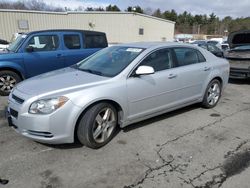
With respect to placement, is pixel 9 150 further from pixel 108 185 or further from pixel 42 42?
pixel 42 42

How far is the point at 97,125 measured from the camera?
3.55 m

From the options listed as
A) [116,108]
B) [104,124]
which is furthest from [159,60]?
[104,124]

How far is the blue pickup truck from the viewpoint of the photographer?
21.0ft

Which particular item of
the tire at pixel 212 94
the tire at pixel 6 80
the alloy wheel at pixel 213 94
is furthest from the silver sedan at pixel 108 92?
the tire at pixel 6 80

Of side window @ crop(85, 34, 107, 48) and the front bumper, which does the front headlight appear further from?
side window @ crop(85, 34, 107, 48)

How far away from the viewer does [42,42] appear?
6863 mm

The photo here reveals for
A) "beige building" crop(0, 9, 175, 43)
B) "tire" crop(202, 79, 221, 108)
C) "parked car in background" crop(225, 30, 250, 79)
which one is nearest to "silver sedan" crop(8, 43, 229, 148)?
Answer: "tire" crop(202, 79, 221, 108)

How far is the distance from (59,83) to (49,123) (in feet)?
2.21

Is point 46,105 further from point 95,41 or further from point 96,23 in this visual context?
point 96,23

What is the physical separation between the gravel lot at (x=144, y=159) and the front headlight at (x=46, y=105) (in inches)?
26.1

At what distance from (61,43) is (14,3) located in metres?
58.7

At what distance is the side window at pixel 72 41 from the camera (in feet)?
23.7

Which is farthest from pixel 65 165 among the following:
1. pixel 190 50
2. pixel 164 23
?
pixel 164 23

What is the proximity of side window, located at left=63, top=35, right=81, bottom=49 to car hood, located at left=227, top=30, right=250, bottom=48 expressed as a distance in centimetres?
643
